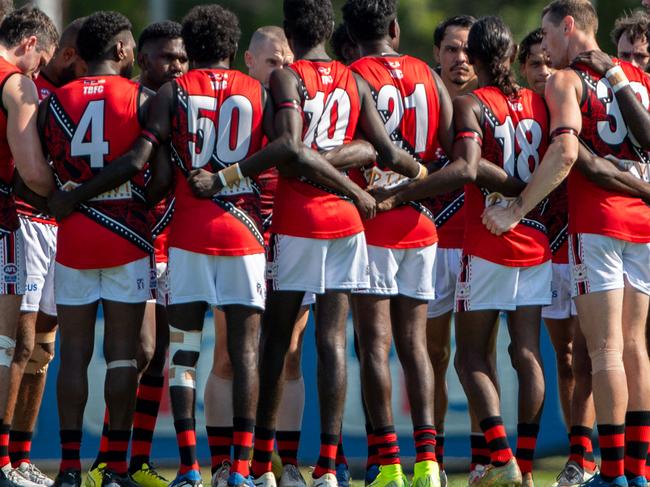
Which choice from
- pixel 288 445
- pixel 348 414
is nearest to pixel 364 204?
pixel 288 445

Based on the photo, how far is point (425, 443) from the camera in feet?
25.6

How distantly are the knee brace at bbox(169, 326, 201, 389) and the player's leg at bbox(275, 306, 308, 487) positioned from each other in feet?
2.45

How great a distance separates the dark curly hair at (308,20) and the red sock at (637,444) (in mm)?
2864

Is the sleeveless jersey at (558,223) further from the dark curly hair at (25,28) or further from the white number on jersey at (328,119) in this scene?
the dark curly hair at (25,28)

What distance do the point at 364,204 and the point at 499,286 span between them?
3.15 ft

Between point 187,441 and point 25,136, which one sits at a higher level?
point 25,136

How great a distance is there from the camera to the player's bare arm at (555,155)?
7793 mm

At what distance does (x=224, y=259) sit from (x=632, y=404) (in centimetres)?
256

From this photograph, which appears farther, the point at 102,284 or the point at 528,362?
the point at 528,362

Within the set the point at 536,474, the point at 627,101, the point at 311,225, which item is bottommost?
the point at 536,474

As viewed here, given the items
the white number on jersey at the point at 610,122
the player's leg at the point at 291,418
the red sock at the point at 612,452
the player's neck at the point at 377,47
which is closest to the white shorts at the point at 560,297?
the white number on jersey at the point at 610,122

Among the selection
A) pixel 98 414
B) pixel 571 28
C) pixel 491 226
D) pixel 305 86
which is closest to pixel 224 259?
pixel 305 86

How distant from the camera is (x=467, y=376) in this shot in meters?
8.05

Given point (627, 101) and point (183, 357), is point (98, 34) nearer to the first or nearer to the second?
point (183, 357)
